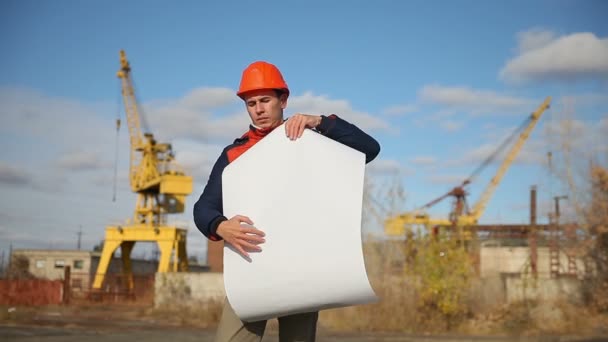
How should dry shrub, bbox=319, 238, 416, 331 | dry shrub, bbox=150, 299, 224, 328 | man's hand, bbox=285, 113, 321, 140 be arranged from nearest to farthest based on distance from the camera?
man's hand, bbox=285, 113, 321, 140, dry shrub, bbox=319, 238, 416, 331, dry shrub, bbox=150, 299, 224, 328

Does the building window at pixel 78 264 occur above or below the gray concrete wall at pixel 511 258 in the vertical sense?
below

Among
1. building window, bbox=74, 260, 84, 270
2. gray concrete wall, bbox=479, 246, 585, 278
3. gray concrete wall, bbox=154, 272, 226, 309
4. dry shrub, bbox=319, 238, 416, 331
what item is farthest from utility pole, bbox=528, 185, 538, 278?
building window, bbox=74, 260, 84, 270

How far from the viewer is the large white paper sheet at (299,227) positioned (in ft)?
7.20

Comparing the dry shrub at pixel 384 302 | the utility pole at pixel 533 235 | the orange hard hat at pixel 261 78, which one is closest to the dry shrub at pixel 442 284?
the dry shrub at pixel 384 302

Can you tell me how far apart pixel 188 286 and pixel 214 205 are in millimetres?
23637

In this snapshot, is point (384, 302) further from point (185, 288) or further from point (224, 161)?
point (224, 161)

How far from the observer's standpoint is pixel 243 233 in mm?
2227

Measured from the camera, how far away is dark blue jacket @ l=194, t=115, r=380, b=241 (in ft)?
8.06

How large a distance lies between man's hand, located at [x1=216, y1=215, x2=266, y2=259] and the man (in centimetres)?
12

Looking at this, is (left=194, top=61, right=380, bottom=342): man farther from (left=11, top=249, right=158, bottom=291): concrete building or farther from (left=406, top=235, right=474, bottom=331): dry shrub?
(left=11, top=249, right=158, bottom=291): concrete building

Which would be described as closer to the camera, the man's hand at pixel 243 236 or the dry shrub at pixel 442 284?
the man's hand at pixel 243 236

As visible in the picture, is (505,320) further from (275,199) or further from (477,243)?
(275,199)

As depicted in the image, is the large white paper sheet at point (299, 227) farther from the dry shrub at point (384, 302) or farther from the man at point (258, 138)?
the dry shrub at point (384, 302)

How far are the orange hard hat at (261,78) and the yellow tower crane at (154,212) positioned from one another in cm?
3116
